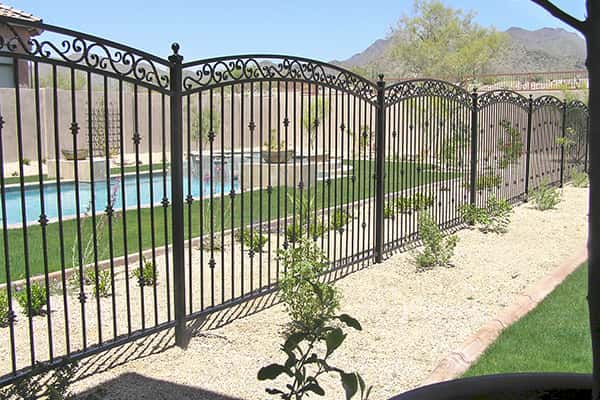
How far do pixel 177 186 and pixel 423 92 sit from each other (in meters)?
4.67

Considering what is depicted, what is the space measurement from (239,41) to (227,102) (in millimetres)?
101266

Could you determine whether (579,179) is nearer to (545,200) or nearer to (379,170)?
(545,200)

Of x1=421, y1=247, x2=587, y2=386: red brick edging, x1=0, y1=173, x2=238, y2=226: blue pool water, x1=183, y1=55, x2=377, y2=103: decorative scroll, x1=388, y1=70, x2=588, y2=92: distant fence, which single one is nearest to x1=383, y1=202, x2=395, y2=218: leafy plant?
x1=183, y1=55, x2=377, y2=103: decorative scroll

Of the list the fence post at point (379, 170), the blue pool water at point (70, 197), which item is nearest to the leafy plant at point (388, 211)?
the fence post at point (379, 170)

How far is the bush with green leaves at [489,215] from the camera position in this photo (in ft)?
32.0

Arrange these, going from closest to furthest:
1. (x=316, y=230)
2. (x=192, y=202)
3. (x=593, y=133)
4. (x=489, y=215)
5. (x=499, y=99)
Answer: (x=593, y=133)
(x=316, y=230)
(x=192, y=202)
(x=489, y=215)
(x=499, y=99)

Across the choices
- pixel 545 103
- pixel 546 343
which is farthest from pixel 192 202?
pixel 545 103

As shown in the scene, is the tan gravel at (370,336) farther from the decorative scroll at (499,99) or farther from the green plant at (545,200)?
the green plant at (545,200)

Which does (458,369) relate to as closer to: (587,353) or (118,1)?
(587,353)

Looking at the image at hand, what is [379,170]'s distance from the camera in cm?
755

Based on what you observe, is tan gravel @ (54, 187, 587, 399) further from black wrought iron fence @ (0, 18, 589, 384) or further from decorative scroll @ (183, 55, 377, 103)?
decorative scroll @ (183, 55, 377, 103)

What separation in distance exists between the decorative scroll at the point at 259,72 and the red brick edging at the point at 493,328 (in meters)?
2.68

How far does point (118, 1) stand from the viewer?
106 meters

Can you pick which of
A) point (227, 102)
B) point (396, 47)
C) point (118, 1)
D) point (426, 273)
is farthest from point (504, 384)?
point (118, 1)
